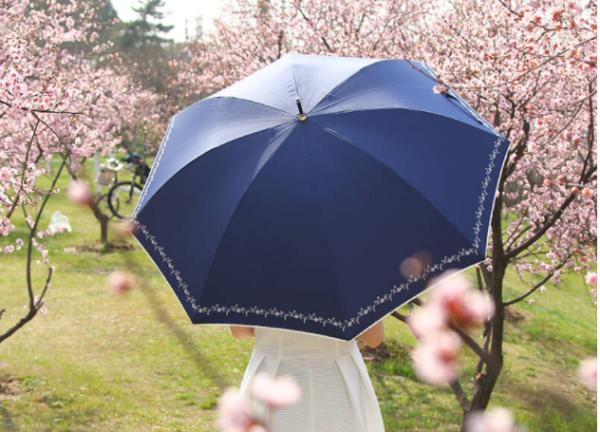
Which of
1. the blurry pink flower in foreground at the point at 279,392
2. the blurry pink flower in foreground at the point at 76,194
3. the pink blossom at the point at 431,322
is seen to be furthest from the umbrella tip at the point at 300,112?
the blurry pink flower in foreground at the point at 76,194

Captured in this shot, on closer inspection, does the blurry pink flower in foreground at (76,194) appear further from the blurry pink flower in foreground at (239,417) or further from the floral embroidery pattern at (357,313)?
the floral embroidery pattern at (357,313)

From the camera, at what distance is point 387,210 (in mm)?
1920

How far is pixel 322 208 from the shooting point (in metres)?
1.88

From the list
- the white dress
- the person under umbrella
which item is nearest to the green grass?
the white dress

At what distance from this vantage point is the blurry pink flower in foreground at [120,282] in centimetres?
895

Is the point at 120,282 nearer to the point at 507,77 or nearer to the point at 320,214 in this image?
the point at 507,77

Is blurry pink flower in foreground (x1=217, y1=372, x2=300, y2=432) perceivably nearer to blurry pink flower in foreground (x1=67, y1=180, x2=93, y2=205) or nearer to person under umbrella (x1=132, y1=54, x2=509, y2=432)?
person under umbrella (x1=132, y1=54, x2=509, y2=432)

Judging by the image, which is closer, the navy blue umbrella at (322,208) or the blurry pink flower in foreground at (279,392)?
the navy blue umbrella at (322,208)

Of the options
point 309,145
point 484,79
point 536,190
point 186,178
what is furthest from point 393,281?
point 536,190

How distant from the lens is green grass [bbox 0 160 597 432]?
4867 mm

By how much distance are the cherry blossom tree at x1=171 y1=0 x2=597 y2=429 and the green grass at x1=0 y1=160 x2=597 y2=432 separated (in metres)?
0.83

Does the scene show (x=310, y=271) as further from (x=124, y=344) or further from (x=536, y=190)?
(x=124, y=344)

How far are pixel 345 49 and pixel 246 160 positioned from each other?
522 cm

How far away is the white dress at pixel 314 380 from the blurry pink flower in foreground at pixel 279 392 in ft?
0.06
